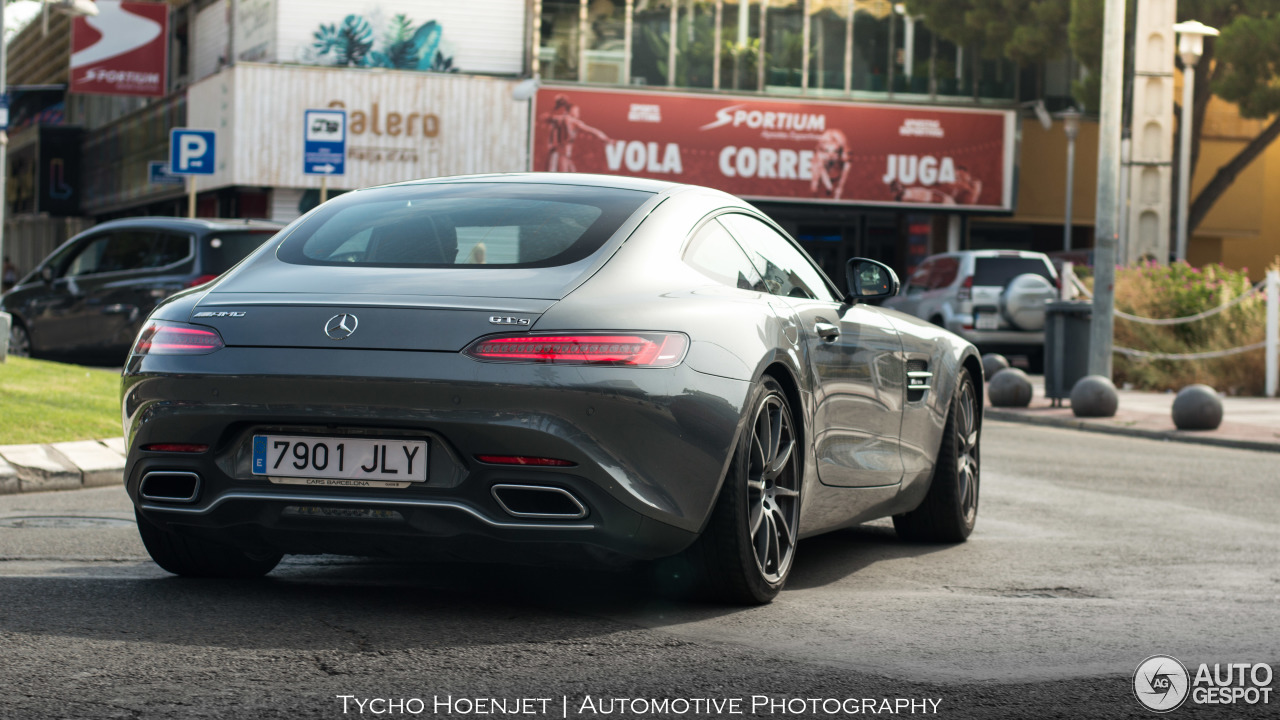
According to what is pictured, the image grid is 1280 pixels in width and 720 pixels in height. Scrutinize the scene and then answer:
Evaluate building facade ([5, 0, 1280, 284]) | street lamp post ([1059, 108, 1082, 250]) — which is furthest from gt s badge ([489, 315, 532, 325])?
street lamp post ([1059, 108, 1082, 250])

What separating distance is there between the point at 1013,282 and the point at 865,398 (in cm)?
1796

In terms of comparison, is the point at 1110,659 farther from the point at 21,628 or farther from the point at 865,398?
the point at 21,628

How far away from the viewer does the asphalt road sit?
3836 millimetres

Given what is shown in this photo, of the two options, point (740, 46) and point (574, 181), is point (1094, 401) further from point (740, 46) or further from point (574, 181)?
point (740, 46)

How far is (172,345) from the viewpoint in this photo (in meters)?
4.83

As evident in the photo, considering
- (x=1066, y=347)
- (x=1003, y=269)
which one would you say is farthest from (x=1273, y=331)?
(x=1003, y=269)

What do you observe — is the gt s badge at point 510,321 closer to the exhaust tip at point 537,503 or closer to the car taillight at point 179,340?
the exhaust tip at point 537,503

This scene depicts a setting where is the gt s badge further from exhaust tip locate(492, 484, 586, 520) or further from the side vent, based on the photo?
the side vent

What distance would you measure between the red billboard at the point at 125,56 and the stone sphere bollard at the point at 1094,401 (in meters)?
29.0

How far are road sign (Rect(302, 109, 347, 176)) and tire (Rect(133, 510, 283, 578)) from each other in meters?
11.5

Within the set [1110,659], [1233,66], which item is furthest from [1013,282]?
[1110,659]

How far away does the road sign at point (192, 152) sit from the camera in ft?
61.9

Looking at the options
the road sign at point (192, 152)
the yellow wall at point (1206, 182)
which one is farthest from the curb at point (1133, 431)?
the yellow wall at point (1206, 182)

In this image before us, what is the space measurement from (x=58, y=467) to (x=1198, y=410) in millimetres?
10055
